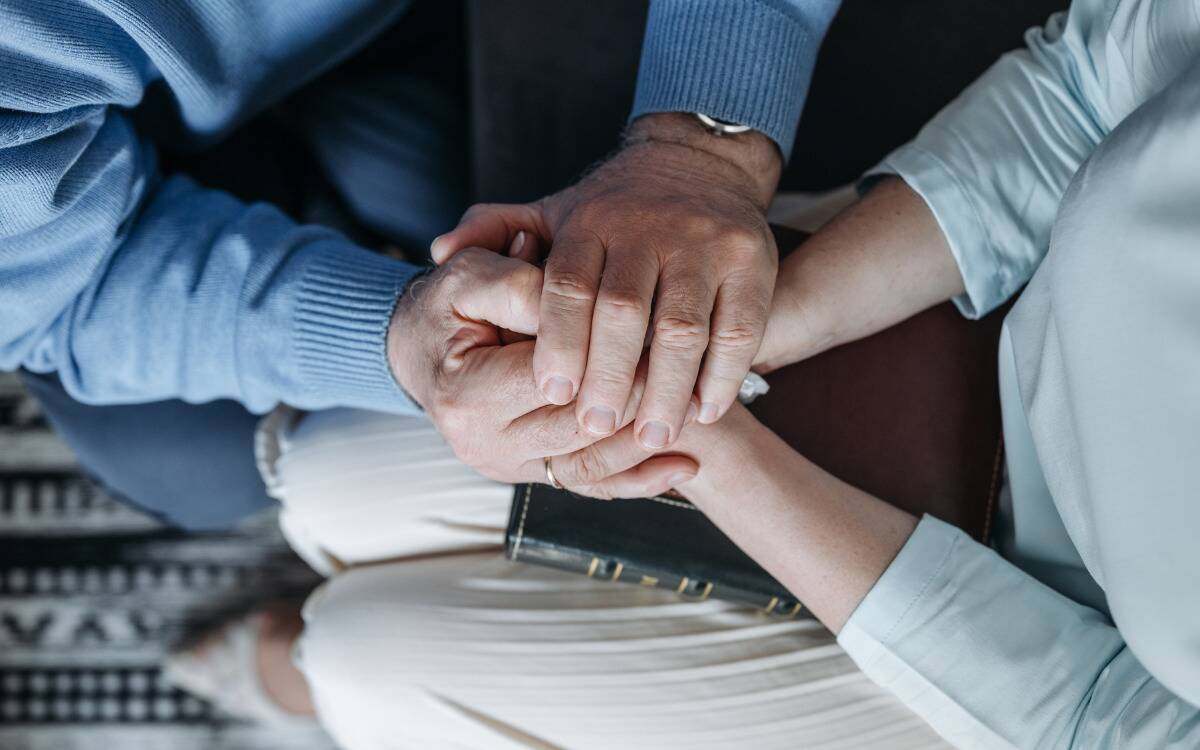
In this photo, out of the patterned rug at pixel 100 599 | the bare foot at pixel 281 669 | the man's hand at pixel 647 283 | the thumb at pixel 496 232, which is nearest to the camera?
the man's hand at pixel 647 283

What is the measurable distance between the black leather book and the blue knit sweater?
0.67 ft

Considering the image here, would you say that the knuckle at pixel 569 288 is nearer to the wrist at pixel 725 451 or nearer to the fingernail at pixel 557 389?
the fingernail at pixel 557 389

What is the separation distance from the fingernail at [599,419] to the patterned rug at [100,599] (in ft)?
3.30

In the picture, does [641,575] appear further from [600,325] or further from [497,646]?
[600,325]

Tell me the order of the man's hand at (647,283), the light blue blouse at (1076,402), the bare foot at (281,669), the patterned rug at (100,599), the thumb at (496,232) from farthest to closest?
the patterned rug at (100,599) < the bare foot at (281,669) < the thumb at (496,232) < the man's hand at (647,283) < the light blue blouse at (1076,402)

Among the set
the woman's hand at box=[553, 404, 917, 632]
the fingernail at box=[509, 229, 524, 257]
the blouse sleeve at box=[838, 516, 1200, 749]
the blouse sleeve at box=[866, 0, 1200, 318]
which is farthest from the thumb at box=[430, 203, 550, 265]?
the blouse sleeve at box=[838, 516, 1200, 749]

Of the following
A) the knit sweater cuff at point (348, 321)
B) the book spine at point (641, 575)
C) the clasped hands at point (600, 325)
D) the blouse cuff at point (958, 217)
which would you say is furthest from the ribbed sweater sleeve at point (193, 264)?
the blouse cuff at point (958, 217)

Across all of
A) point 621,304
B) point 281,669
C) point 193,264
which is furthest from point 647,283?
point 281,669

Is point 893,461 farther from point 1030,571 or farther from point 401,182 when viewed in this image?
point 401,182

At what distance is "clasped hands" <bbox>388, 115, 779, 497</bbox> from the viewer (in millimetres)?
723

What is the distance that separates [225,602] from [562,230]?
108 cm

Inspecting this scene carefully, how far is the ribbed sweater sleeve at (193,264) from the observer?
0.81 meters

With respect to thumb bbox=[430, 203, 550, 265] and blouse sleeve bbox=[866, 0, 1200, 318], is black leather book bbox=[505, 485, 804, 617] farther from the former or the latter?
blouse sleeve bbox=[866, 0, 1200, 318]

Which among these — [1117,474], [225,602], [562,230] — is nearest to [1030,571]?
[1117,474]
